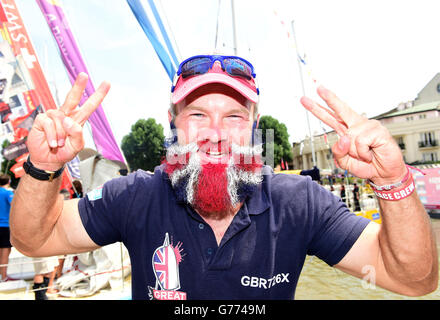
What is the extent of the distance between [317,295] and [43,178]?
5.31 m

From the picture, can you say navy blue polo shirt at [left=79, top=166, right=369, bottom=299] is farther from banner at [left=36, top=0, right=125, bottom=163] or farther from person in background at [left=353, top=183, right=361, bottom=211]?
person in background at [left=353, top=183, right=361, bottom=211]

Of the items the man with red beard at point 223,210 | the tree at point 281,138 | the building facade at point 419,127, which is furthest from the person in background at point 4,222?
the building facade at point 419,127

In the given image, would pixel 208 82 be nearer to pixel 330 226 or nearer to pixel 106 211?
pixel 106 211

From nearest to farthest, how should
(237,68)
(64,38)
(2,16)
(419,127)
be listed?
(237,68) < (64,38) < (2,16) < (419,127)

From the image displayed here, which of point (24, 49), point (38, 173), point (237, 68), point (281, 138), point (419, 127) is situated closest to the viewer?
point (38, 173)

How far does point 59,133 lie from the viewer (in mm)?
1322

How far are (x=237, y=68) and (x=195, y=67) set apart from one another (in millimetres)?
275

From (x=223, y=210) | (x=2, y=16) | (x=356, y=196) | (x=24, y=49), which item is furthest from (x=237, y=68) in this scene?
(x=356, y=196)

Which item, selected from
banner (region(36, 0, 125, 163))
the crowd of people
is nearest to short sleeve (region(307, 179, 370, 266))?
the crowd of people

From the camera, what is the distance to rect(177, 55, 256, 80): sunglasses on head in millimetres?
1871

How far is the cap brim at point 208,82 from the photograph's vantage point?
1.77 meters

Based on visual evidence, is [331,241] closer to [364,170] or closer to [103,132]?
[364,170]
